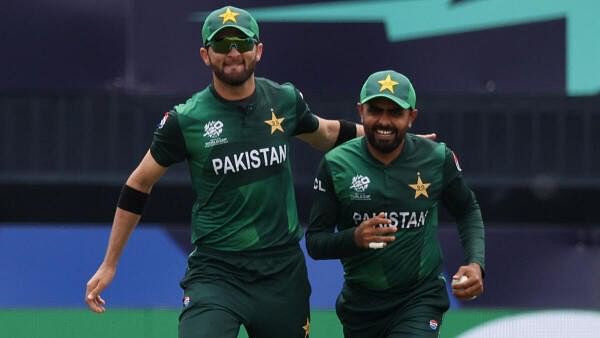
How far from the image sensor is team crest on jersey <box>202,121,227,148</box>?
6.34 metres

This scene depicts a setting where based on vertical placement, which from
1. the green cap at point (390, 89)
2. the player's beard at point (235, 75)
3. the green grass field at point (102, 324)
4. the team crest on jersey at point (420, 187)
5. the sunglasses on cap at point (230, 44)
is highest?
the sunglasses on cap at point (230, 44)

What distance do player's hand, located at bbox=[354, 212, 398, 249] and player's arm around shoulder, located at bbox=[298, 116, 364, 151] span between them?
82 centimetres

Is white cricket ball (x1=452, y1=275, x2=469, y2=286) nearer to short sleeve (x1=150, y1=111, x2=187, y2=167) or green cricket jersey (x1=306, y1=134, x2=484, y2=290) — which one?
green cricket jersey (x1=306, y1=134, x2=484, y2=290)

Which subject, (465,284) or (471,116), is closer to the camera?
(465,284)

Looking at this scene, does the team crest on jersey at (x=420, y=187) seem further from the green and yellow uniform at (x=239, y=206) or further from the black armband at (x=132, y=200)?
the black armband at (x=132, y=200)

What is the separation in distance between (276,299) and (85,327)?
2120mm

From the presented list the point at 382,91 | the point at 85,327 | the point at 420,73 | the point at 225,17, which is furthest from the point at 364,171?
the point at 85,327

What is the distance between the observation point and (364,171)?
249 inches

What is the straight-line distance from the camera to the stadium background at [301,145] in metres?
8.07

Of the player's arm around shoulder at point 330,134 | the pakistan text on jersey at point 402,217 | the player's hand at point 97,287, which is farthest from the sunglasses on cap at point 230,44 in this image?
the player's hand at point 97,287

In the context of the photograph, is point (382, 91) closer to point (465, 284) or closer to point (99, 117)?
point (465, 284)

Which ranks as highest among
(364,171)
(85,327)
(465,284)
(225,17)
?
(225,17)

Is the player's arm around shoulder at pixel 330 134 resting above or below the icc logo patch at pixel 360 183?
above

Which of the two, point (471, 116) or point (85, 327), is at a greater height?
point (471, 116)
